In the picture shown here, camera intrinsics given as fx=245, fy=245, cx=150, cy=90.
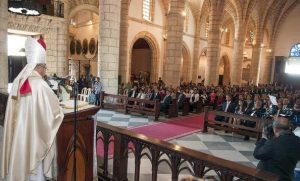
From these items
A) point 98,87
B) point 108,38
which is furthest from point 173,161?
point 98,87

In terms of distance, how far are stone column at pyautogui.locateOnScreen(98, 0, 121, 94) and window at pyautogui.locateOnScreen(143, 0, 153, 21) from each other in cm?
1086

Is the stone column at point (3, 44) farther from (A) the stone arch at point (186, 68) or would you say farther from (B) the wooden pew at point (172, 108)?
(A) the stone arch at point (186, 68)

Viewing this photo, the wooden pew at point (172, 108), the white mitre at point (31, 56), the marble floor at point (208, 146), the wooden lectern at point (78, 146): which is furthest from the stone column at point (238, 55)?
the white mitre at point (31, 56)

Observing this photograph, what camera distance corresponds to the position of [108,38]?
1057 cm

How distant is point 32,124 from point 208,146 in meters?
5.20

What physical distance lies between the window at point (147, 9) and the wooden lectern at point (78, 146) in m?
19.4

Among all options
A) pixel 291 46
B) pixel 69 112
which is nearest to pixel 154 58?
pixel 291 46

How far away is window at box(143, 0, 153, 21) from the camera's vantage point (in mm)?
21027

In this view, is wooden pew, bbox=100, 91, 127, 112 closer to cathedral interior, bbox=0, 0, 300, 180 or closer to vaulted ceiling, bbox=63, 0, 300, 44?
cathedral interior, bbox=0, 0, 300, 180

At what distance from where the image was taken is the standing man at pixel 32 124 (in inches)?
96.0

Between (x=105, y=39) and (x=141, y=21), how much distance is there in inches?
420

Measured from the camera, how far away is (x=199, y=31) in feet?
88.1

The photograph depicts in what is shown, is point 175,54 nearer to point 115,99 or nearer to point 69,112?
point 115,99

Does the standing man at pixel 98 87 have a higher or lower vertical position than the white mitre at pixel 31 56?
lower
